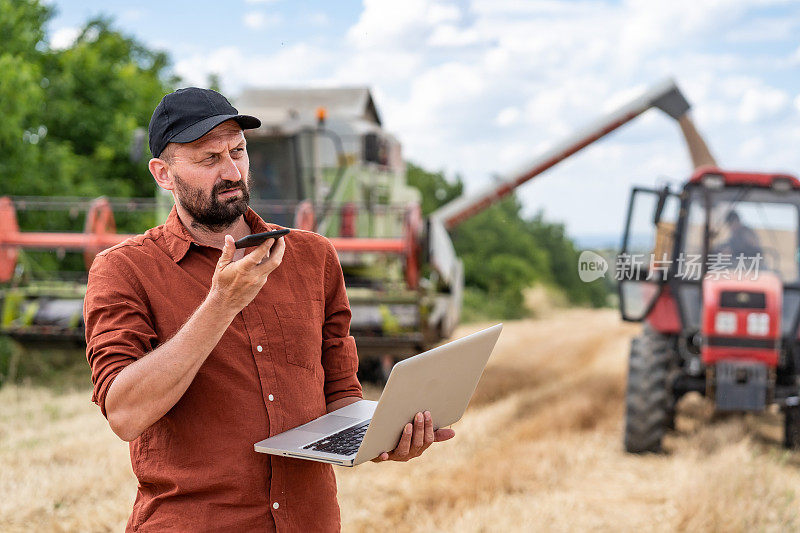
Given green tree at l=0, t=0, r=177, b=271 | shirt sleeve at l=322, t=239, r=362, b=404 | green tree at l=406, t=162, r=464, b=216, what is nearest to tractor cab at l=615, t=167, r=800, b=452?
shirt sleeve at l=322, t=239, r=362, b=404

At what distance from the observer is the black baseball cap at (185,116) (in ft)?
6.01

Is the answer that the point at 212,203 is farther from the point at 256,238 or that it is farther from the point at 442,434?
the point at 442,434

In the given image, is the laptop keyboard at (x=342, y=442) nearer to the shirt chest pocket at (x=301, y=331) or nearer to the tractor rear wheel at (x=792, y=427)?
the shirt chest pocket at (x=301, y=331)

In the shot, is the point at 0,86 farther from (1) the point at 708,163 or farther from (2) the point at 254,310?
(2) the point at 254,310

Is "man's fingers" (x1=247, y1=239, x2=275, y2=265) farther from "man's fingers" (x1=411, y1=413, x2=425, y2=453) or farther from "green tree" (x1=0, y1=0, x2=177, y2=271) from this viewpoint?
"green tree" (x1=0, y1=0, x2=177, y2=271)

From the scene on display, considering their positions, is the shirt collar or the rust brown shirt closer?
the rust brown shirt

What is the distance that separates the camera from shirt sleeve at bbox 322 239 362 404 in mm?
2129

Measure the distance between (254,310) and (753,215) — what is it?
5210 millimetres

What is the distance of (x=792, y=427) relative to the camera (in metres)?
6.37

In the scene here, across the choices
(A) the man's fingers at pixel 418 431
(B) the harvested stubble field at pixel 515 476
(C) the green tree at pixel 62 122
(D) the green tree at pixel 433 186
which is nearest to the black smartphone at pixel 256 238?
(A) the man's fingers at pixel 418 431

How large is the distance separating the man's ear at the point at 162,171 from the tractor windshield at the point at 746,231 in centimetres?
500

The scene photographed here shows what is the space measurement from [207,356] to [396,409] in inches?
15.2

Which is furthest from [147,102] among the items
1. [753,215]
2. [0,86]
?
[753,215]

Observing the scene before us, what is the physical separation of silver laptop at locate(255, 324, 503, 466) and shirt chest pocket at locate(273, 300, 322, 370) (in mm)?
137
